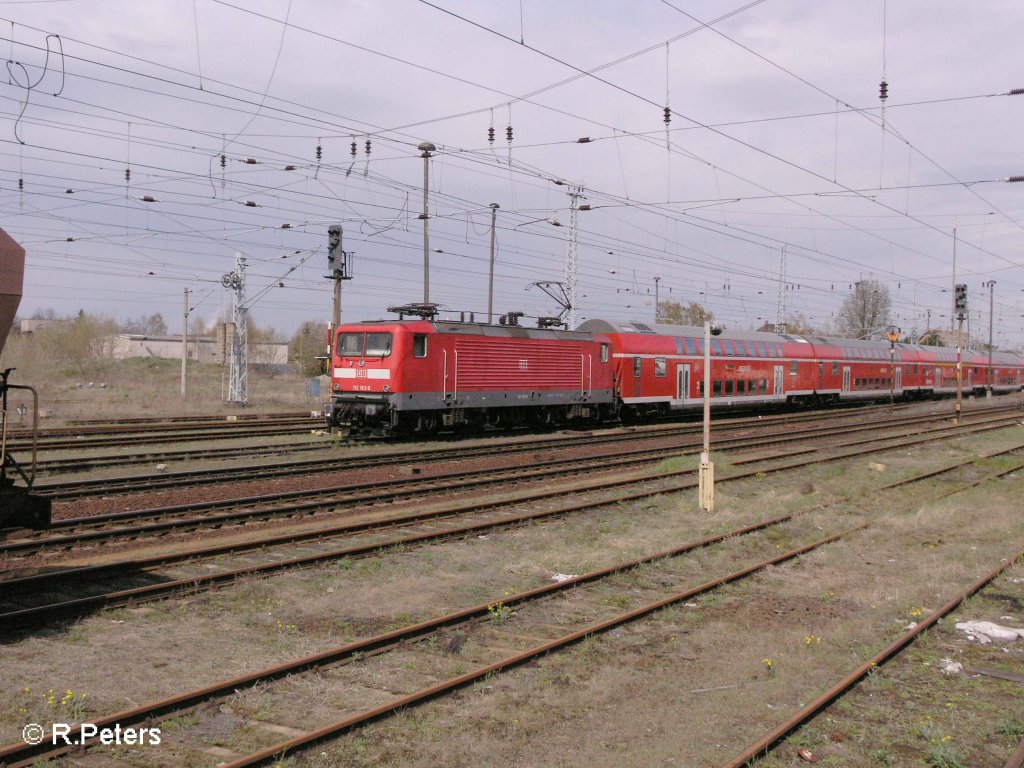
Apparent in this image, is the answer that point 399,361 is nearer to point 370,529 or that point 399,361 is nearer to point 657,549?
point 370,529

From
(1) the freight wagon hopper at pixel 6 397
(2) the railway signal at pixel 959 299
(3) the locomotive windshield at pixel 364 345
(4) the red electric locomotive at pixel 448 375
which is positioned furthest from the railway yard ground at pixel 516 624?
(2) the railway signal at pixel 959 299

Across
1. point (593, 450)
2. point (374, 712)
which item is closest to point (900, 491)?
point (593, 450)

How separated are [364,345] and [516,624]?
52.7ft

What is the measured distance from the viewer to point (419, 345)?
22.8 metres

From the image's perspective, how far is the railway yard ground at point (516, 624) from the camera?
5.68 metres

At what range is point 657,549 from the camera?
38.3 ft

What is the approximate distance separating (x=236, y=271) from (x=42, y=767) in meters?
34.3

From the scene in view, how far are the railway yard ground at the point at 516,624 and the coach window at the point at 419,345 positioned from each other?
6.14m

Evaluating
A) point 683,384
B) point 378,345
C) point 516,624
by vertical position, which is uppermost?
point 378,345

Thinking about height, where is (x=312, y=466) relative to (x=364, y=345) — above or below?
below

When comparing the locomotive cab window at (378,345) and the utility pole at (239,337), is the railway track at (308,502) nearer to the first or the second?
the locomotive cab window at (378,345)

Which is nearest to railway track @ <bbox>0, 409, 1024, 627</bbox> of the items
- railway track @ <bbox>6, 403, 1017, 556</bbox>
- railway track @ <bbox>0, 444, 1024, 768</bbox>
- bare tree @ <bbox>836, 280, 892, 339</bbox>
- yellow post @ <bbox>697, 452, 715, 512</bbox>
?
railway track @ <bbox>6, 403, 1017, 556</bbox>

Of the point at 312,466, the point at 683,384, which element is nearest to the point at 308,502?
the point at 312,466

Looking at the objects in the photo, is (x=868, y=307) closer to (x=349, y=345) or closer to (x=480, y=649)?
(x=349, y=345)
